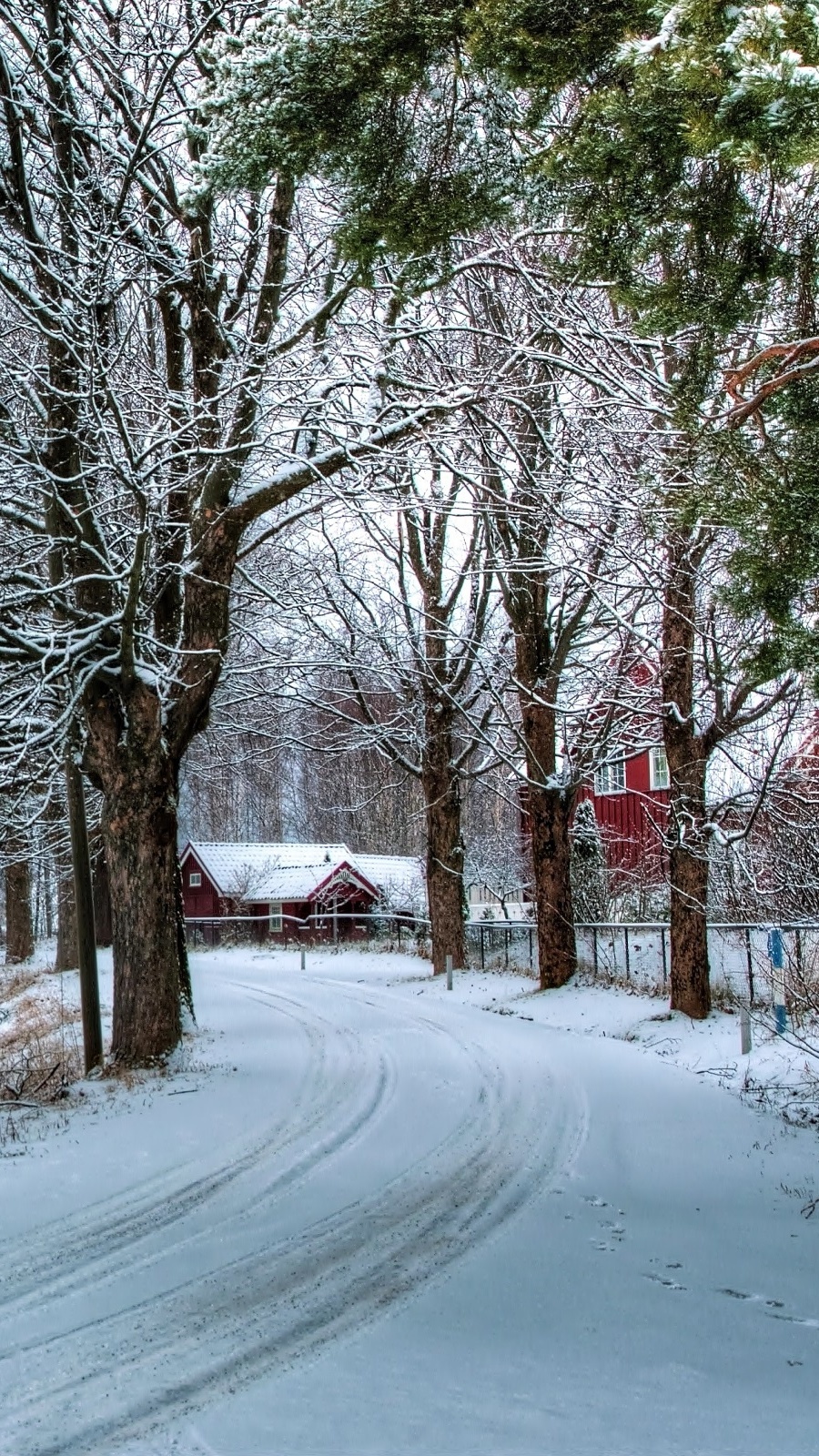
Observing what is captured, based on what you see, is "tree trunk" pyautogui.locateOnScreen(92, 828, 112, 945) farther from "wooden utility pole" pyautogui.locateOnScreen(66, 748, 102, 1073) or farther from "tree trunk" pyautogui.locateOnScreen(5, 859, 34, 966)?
"wooden utility pole" pyautogui.locateOnScreen(66, 748, 102, 1073)

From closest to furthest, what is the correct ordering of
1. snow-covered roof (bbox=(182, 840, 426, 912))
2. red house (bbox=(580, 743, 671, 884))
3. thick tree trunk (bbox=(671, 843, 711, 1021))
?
thick tree trunk (bbox=(671, 843, 711, 1021)), red house (bbox=(580, 743, 671, 884)), snow-covered roof (bbox=(182, 840, 426, 912))

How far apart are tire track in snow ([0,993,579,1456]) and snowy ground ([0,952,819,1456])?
19 mm

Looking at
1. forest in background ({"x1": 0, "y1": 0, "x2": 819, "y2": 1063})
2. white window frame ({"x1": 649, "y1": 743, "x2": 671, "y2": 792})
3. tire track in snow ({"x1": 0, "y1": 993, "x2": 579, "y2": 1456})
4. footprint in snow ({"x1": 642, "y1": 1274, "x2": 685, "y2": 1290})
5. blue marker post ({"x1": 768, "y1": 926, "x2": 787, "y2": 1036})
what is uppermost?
forest in background ({"x1": 0, "y1": 0, "x2": 819, "y2": 1063})

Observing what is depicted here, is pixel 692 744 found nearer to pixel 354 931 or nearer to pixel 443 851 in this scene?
pixel 443 851

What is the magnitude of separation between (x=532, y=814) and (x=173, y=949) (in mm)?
7769

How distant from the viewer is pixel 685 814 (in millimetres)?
13477

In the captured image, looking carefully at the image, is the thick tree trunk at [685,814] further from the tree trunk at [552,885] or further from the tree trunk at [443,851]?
the tree trunk at [443,851]

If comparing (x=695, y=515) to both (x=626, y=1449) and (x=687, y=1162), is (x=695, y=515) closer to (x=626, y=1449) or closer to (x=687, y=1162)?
(x=626, y=1449)

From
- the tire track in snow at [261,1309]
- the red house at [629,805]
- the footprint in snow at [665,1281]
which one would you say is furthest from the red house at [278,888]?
the footprint in snow at [665,1281]

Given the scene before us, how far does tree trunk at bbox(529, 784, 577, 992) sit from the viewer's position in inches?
704

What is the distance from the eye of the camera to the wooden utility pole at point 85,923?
38.7ft

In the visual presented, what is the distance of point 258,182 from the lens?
232 inches

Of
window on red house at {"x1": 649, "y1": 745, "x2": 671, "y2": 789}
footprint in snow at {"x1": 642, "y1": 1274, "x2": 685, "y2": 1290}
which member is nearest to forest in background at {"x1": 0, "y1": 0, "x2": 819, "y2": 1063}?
footprint in snow at {"x1": 642, "y1": 1274, "x2": 685, "y2": 1290}

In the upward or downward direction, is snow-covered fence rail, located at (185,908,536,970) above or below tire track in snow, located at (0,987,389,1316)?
below
